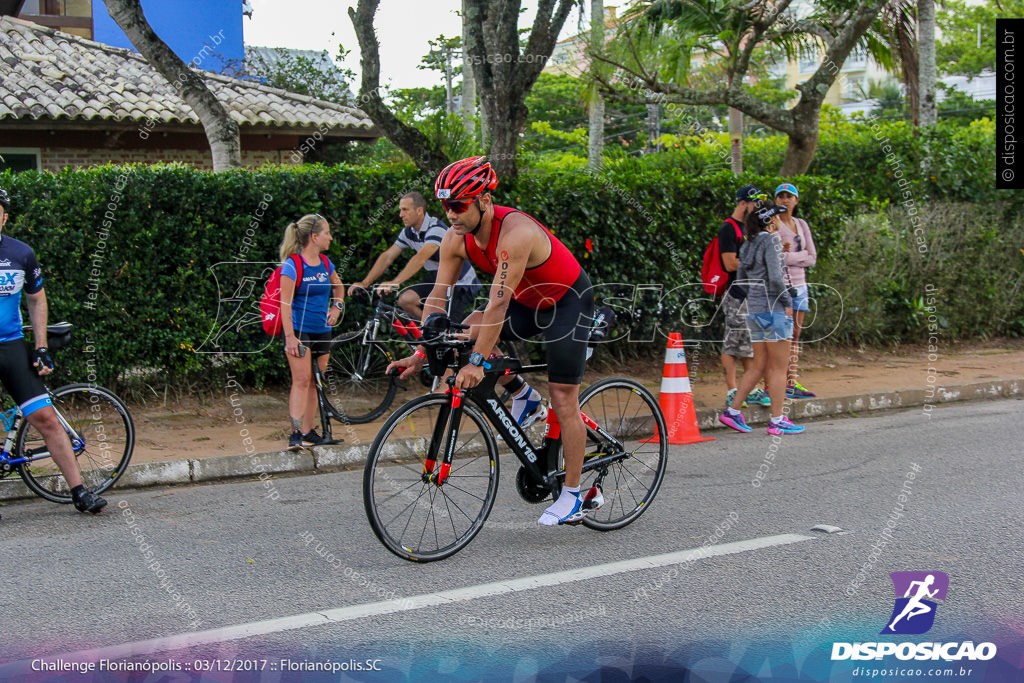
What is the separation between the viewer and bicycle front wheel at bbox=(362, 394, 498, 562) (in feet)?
15.4

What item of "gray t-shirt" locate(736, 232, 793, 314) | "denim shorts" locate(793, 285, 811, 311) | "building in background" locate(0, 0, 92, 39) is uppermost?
"building in background" locate(0, 0, 92, 39)

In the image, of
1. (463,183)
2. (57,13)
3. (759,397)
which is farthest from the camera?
(57,13)

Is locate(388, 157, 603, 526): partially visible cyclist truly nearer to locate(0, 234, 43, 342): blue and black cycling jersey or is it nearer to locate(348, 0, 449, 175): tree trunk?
locate(0, 234, 43, 342): blue and black cycling jersey

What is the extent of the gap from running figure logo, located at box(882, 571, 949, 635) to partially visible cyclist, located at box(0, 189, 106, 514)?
14.7 feet

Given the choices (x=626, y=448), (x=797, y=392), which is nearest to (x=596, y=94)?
(x=797, y=392)

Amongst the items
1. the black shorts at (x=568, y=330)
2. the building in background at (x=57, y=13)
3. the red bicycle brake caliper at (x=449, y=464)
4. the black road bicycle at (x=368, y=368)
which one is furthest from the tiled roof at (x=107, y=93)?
the red bicycle brake caliper at (x=449, y=464)

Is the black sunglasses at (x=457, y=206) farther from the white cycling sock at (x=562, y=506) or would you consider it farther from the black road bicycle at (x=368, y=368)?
the black road bicycle at (x=368, y=368)

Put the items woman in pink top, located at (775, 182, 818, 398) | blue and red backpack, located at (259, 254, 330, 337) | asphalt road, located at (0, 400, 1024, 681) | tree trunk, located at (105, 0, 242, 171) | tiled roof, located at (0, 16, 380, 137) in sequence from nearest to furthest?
asphalt road, located at (0, 400, 1024, 681), blue and red backpack, located at (259, 254, 330, 337), woman in pink top, located at (775, 182, 818, 398), tree trunk, located at (105, 0, 242, 171), tiled roof, located at (0, 16, 380, 137)

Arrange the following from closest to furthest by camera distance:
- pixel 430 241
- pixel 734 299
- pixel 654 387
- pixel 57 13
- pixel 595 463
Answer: pixel 595 463
pixel 430 241
pixel 734 299
pixel 654 387
pixel 57 13

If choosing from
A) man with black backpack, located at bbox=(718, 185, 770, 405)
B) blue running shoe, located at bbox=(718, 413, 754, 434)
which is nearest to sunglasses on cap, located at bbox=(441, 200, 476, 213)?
man with black backpack, located at bbox=(718, 185, 770, 405)

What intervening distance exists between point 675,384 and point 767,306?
3.50 ft

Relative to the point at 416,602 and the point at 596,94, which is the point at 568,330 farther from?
the point at 596,94

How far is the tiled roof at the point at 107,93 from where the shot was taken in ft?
46.5

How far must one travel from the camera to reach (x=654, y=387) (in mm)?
9898
